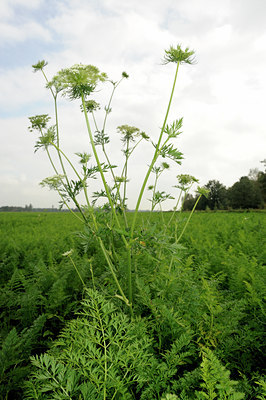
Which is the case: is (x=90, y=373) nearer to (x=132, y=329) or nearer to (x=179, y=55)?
(x=132, y=329)

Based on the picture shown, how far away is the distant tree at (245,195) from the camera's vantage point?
145ft

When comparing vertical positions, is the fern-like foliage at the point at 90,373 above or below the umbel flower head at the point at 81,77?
below

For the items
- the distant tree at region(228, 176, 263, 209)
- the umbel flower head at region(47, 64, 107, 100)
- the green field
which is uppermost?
the distant tree at region(228, 176, 263, 209)

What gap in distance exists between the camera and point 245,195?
1764 inches

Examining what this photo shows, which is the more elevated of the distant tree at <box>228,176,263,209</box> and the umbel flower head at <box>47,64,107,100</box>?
the distant tree at <box>228,176,263,209</box>

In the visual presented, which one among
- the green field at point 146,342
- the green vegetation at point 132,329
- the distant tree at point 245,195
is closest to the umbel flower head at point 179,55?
the green vegetation at point 132,329

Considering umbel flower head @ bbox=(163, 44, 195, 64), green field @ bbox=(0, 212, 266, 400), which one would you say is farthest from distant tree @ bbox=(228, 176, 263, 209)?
umbel flower head @ bbox=(163, 44, 195, 64)

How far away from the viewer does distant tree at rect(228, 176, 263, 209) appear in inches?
1737

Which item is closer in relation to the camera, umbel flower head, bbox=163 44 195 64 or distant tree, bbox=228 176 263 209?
umbel flower head, bbox=163 44 195 64

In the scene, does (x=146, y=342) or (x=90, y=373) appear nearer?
(x=90, y=373)

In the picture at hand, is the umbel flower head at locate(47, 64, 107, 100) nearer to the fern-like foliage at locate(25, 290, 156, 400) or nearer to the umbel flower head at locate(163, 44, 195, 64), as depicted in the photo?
the umbel flower head at locate(163, 44, 195, 64)

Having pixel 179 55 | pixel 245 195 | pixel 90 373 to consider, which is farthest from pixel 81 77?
pixel 245 195

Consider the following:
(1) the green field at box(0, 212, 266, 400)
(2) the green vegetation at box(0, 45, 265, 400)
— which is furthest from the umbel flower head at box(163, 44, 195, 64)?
(1) the green field at box(0, 212, 266, 400)

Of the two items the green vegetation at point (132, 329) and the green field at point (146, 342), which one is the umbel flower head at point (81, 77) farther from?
the green field at point (146, 342)
